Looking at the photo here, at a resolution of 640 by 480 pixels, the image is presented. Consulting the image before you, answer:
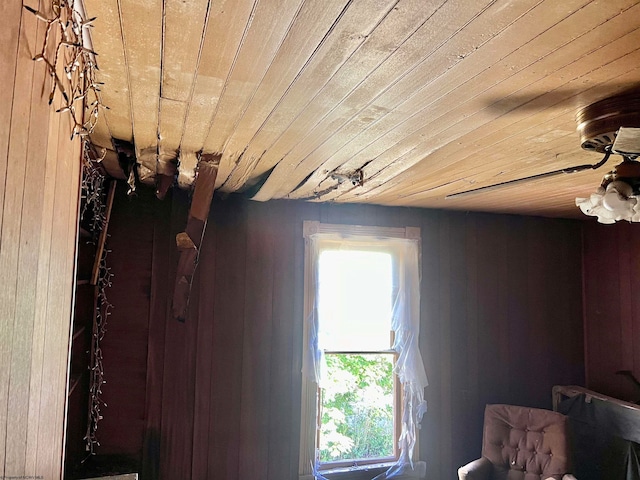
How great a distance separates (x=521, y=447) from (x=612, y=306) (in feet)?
4.47

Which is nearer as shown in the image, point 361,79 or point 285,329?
point 361,79

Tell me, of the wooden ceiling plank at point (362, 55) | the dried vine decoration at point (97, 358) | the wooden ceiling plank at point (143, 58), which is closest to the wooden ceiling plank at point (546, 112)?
the wooden ceiling plank at point (362, 55)

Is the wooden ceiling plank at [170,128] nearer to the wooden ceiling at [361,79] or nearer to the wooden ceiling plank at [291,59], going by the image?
the wooden ceiling at [361,79]

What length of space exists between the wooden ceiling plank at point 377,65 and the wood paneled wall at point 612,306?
9.65 feet

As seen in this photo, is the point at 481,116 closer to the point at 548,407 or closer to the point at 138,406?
the point at 138,406

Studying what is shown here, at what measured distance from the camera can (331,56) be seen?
1.10 m

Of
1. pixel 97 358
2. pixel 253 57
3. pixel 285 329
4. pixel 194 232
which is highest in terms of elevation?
pixel 253 57

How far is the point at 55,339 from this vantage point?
96cm

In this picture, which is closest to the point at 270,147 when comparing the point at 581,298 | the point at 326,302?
the point at 326,302

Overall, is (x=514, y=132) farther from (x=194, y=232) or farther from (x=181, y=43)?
(x=194, y=232)

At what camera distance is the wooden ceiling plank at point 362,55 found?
93cm

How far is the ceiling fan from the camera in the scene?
4.30ft

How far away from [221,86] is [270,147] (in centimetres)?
59

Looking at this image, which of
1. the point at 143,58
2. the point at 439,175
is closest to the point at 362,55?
the point at 143,58
